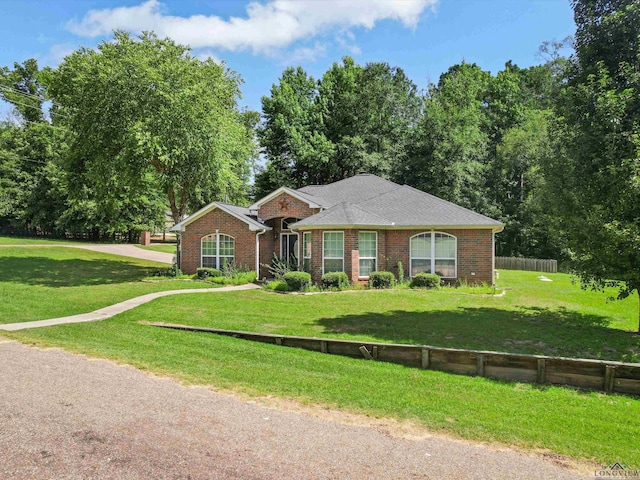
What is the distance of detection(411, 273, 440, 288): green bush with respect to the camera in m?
18.1

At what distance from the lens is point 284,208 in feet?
72.7

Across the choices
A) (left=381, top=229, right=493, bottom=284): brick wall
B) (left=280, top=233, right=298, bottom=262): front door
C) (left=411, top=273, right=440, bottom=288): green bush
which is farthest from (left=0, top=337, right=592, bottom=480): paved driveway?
(left=280, top=233, right=298, bottom=262): front door

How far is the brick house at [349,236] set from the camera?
19031 millimetres

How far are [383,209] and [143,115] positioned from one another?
1289cm

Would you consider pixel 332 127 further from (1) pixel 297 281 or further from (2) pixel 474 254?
(1) pixel 297 281

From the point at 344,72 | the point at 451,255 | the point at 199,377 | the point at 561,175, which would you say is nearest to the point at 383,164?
the point at 344,72

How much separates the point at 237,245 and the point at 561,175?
15.0 m

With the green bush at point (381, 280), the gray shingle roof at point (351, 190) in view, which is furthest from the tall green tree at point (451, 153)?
the green bush at point (381, 280)

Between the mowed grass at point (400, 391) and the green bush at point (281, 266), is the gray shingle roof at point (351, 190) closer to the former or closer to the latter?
the green bush at point (281, 266)

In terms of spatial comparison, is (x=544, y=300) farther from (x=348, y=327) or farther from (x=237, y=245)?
(x=237, y=245)

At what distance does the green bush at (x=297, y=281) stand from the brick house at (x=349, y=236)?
133 centimetres

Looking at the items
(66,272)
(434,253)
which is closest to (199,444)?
(434,253)

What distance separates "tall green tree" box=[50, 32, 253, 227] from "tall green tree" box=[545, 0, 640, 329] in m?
16.7

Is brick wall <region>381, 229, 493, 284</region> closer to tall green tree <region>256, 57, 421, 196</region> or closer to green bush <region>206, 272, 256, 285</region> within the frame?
green bush <region>206, 272, 256, 285</region>
